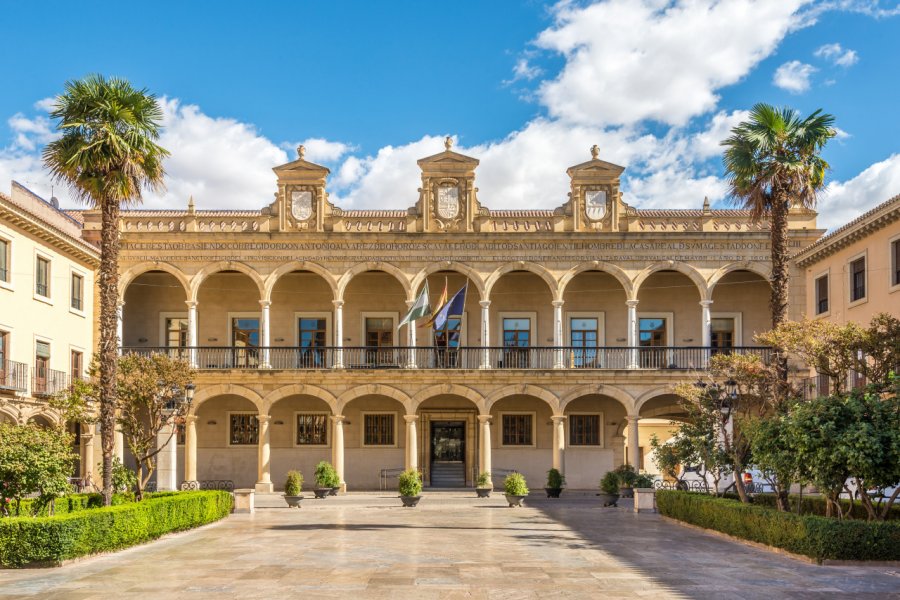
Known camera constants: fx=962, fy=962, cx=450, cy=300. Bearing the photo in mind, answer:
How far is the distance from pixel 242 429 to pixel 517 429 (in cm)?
1034

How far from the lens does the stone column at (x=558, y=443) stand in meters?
33.1

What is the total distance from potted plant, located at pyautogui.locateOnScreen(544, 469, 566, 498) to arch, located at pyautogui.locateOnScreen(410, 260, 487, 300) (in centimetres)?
645

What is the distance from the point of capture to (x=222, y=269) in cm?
3388

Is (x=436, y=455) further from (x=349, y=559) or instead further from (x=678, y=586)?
(x=678, y=586)

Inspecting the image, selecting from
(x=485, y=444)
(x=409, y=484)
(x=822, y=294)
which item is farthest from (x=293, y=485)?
(x=822, y=294)

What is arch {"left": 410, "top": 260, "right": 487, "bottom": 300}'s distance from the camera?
3369cm

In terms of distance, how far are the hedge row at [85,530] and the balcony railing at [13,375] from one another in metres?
9.54

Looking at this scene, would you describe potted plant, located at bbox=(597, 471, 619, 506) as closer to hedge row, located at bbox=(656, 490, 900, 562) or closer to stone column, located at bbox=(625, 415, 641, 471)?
stone column, located at bbox=(625, 415, 641, 471)

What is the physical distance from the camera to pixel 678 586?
13.2m

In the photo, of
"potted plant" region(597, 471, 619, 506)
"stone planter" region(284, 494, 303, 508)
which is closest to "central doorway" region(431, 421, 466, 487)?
"potted plant" region(597, 471, 619, 506)

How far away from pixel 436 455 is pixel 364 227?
9322 millimetres

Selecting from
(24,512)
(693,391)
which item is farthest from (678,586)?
(24,512)

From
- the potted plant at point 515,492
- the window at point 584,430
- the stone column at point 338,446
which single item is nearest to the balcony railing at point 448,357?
the stone column at point 338,446

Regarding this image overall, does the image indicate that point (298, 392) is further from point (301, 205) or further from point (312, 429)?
point (301, 205)
